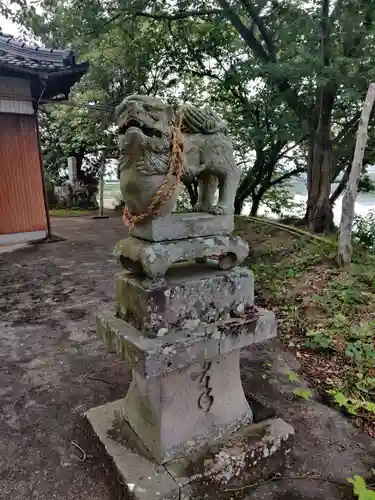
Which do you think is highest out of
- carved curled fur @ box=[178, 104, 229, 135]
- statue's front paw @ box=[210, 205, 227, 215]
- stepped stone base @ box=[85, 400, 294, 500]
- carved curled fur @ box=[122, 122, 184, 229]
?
carved curled fur @ box=[178, 104, 229, 135]

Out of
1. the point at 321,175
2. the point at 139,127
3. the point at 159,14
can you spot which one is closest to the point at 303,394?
the point at 139,127

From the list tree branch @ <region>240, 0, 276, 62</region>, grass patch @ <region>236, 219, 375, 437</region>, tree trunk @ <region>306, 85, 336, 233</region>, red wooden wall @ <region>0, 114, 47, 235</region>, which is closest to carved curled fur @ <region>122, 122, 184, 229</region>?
grass patch @ <region>236, 219, 375, 437</region>

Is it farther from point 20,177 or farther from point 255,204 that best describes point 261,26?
point 255,204

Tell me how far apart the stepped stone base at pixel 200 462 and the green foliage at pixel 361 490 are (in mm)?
401

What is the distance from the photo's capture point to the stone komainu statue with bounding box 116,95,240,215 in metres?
1.72

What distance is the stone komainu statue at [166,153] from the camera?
1724 millimetres

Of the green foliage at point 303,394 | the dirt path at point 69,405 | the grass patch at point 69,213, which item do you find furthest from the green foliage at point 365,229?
the grass patch at point 69,213

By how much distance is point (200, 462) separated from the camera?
200 centimetres

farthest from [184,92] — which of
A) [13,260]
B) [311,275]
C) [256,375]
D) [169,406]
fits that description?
[169,406]

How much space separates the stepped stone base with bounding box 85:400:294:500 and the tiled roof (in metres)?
7.37

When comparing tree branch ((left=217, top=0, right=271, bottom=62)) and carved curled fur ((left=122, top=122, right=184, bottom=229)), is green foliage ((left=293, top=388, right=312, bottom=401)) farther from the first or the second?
tree branch ((left=217, top=0, right=271, bottom=62))

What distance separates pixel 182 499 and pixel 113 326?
935 millimetres

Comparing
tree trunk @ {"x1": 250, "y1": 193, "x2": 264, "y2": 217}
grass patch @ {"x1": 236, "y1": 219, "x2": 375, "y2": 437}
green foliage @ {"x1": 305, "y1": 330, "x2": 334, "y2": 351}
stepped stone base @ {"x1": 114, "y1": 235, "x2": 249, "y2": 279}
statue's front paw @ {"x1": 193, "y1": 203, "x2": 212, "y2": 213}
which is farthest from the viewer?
tree trunk @ {"x1": 250, "y1": 193, "x2": 264, "y2": 217}

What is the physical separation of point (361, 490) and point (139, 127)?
215 centimetres
